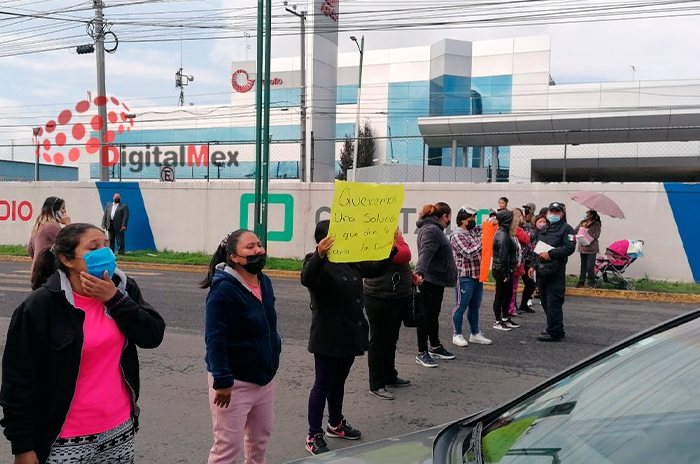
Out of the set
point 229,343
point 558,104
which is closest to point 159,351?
point 229,343

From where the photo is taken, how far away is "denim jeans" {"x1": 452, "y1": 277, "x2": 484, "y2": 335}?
24.2ft

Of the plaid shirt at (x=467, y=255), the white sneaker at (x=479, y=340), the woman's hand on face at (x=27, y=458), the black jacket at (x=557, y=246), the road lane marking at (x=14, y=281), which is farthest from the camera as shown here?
the road lane marking at (x=14, y=281)

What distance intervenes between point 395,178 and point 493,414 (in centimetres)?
2443

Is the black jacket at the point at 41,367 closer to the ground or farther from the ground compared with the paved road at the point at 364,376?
farther from the ground

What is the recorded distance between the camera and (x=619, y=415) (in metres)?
2.01

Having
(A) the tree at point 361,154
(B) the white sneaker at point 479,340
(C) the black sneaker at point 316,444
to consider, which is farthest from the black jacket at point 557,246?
(A) the tree at point 361,154

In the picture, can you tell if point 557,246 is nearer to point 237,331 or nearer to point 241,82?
point 237,331

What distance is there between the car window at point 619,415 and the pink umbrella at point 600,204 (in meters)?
9.90

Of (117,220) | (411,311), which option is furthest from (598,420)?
(117,220)

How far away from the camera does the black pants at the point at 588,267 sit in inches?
477

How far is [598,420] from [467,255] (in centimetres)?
527

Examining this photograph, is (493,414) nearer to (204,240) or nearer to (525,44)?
(204,240)

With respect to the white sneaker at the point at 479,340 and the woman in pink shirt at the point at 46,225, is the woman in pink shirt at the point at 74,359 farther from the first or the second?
the white sneaker at the point at 479,340

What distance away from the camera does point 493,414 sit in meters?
2.47
